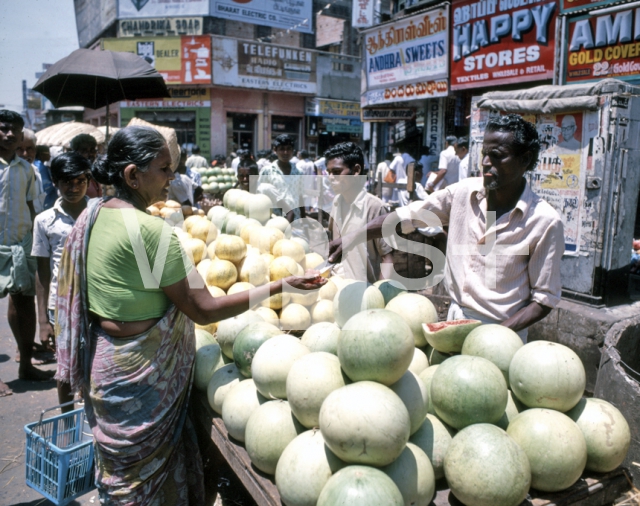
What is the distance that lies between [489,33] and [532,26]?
1.04m

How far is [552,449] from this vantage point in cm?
167

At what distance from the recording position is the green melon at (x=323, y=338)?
7.43 ft

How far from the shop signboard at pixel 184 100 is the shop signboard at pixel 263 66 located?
3.02 feet

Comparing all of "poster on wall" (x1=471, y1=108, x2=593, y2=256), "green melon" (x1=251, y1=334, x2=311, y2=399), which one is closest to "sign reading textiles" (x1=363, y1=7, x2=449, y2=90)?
"poster on wall" (x1=471, y1=108, x2=593, y2=256)

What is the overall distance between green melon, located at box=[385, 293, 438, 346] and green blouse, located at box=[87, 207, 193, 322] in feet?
3.42

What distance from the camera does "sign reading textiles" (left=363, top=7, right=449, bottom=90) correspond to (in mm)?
11133

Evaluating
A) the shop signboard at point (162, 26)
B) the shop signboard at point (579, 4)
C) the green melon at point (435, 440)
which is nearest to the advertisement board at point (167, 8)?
the shop signboard at point (162, 26)

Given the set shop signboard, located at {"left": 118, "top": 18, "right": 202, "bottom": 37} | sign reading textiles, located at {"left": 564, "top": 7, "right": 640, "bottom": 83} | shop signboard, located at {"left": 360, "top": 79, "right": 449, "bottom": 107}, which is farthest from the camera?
shop signboard, located at {"left": 118, "top": 18, "right": 202, "bottom": 37}

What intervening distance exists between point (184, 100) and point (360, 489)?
22036 mm

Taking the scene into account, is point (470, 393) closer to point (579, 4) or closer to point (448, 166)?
point (448, 166)

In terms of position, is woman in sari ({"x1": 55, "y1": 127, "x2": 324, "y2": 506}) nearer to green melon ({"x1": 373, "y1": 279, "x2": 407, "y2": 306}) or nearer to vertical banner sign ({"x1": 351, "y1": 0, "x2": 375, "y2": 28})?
green melon ({"x1": 373, "y1": 279, "x2": 407, "y2": 306})

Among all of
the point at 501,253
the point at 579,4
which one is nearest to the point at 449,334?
the point at 501,253

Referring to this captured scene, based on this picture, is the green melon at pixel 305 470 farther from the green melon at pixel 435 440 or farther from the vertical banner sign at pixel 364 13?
the vertical banner sign at pixel 364 13

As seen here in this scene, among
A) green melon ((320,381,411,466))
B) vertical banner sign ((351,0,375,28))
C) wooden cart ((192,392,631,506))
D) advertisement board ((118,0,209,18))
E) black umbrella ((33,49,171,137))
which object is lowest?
wooden cart ((192,392,631,506))
